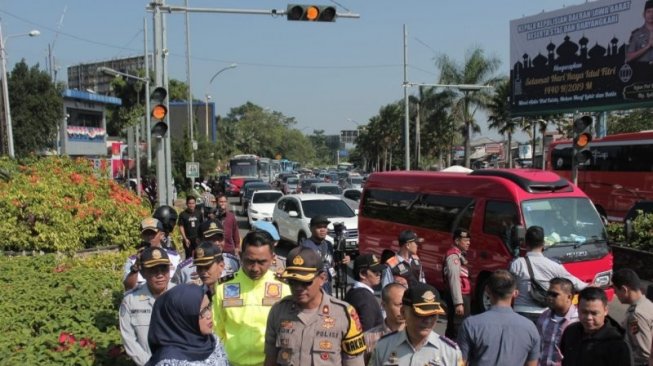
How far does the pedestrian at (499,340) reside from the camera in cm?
425

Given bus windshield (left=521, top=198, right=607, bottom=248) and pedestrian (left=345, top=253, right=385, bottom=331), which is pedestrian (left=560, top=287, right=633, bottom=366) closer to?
pedestrian (left=345, top=253, right=385, bottom=331)

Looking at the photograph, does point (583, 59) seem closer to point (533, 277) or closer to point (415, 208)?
point (415, 208)

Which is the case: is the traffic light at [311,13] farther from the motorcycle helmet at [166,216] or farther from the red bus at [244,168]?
the red bus at [244,168]

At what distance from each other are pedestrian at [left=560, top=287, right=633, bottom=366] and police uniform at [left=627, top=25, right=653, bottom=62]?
21.6 m

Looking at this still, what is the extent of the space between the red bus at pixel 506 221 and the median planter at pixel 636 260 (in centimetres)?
357

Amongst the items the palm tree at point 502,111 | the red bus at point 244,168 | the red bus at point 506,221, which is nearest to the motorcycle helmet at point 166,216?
the red bus at point 506,221

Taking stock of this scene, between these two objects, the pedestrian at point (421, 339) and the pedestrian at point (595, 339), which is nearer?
the pedestrian at point (421, 339)

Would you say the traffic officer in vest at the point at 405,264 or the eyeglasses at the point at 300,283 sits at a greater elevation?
the eyeglasses at the point at 300,283

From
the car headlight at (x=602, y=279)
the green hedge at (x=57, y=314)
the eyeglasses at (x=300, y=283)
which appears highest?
the eyeglasses at (x=300, y=283)

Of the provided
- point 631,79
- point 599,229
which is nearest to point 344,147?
point 631,79

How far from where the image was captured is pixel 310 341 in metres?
3.57

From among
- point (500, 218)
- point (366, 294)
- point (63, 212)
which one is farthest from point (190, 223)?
point (366, 294)

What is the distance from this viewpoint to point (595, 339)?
4.39m

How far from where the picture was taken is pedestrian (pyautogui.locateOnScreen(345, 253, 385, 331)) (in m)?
4.79
